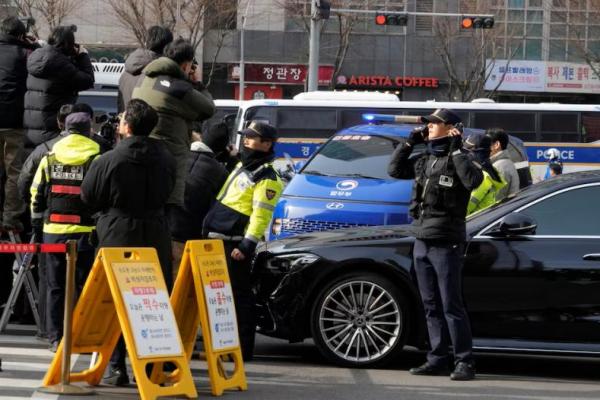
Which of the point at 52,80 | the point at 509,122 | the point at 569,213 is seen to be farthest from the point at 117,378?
the point at 509,122

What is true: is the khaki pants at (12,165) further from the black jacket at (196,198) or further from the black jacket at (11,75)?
the black jacket at (196,198)

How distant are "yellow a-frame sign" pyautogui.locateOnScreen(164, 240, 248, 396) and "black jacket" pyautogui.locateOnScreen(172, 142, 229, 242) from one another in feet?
4.61

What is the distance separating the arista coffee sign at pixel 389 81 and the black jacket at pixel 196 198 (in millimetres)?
42480

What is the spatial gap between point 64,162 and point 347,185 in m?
4.64

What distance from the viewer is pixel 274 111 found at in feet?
95.2

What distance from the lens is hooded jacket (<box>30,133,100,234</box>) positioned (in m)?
9.32

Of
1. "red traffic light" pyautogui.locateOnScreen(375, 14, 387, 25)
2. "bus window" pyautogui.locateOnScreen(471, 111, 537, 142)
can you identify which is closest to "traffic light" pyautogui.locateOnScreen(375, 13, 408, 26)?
"red traffic light" pyautogui.locateOnScreen(375, 14, 387, 25)

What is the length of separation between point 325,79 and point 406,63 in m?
3.92

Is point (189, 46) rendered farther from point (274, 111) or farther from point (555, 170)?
point (274, 111)

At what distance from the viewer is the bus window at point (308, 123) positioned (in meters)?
29.3

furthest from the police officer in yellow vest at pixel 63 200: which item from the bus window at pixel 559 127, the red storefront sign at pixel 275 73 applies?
the red storefront sign at pixel 275 73

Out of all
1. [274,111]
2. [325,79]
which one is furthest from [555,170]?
[325,79]

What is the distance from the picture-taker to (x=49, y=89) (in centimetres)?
1045

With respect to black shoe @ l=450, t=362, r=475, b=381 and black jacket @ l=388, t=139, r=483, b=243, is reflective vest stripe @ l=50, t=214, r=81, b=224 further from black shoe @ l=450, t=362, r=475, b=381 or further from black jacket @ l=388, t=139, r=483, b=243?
black shoe @ l=450, t=362, r=475, b=381
